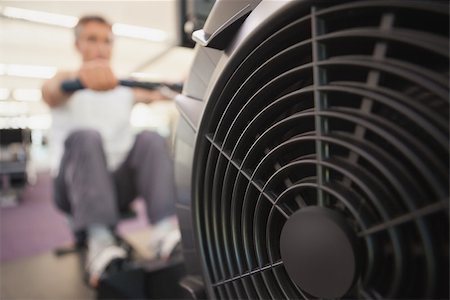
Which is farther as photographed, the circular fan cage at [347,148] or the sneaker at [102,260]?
the sneaker at [102,260]

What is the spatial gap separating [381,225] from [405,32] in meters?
0.14

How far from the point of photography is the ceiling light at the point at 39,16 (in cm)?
376

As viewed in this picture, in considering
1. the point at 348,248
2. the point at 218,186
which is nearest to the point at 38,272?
the point at 218,186

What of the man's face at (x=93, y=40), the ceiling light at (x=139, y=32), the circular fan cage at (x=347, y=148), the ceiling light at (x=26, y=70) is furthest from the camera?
the ceiling light at (x=26, y=70)

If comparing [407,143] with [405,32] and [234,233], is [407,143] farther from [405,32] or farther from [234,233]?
[234,233]

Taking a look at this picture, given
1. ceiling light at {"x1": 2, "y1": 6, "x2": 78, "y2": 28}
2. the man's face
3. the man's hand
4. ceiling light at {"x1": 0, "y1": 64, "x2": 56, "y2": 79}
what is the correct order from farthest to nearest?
ceiling light at {"x1": 0, "y1": 64, "x2": 56, "y2": 79} → ceiling light at {"x1": 2, "y1": 6, "x2": 78, "y2": 28} → the man's face → the man's hand

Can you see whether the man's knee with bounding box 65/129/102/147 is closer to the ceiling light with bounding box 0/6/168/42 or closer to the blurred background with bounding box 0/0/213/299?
the blurred background with bounding box 0/0/213/299

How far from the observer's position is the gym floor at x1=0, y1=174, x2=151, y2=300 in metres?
0.97

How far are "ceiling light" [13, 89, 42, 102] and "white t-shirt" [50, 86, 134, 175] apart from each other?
7.95 metres

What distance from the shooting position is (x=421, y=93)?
0.28 metres

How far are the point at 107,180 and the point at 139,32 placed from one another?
168 inches

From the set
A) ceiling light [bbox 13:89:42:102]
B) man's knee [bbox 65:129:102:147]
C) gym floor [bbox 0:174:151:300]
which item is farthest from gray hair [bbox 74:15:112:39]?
ceiling light [bbox 13:89:42:102]

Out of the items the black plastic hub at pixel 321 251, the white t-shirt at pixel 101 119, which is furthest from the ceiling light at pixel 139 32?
the black plastic hub at pixel 321 251

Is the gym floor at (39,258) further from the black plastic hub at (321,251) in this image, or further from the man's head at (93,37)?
the black plastic hub at (321,251)
